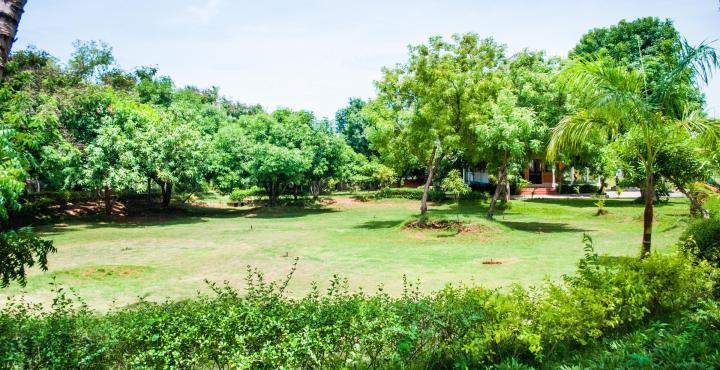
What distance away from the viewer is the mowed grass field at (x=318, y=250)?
11828mm

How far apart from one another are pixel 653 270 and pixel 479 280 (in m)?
→ 5.17

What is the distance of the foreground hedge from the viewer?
4.47 metres

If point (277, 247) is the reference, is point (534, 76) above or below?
above

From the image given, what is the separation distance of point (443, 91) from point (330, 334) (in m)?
19.0

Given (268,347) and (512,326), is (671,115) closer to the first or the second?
(512,326)

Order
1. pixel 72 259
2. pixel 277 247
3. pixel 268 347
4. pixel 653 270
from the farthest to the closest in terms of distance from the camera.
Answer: pixel 277 247 → pixel 72 259 → pixel 653 270 → pixel 268 347

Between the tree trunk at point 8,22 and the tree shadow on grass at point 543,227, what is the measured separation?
21.0 metres

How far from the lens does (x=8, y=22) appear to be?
337cm

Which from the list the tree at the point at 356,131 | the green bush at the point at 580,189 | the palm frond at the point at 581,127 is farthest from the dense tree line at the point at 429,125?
the tree at the point at 356,131

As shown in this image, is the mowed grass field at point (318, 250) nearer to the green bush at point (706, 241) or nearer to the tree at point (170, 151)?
the green bush at point (706, 241)

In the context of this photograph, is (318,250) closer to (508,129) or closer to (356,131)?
(508,129)

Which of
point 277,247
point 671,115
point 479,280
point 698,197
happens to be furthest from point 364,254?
point 698,197

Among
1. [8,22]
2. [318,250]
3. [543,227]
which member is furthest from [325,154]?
[8,22]

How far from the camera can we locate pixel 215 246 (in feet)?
60.2
